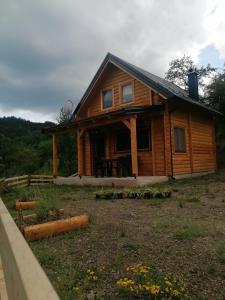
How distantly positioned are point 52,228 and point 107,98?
39.6 ft

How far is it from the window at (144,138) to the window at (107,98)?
2810 millimetres

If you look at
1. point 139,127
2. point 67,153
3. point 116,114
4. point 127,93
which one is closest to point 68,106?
point 67,153

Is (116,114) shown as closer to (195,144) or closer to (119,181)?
(119,181)

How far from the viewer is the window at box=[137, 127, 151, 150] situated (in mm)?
13620

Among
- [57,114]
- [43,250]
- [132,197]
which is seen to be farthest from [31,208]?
[57,114]

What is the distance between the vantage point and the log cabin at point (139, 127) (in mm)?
12664

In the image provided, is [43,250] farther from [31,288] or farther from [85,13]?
[85,13]

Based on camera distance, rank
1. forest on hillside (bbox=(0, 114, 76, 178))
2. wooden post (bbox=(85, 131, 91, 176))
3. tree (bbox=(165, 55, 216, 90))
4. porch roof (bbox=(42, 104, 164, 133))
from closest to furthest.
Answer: porch roof (bbox=(42, 104, 164, 133)) < wooden post (bbox=(85, 131, 91, 176)) < forest on hillside (bbox=(0, 114, 76, 178)) < tree (bbox=(165, 55, 216, 90))

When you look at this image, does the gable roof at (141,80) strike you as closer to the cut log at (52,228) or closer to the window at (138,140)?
the window at (138,140)

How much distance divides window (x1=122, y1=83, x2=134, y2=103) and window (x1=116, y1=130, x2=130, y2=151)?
1.58 m

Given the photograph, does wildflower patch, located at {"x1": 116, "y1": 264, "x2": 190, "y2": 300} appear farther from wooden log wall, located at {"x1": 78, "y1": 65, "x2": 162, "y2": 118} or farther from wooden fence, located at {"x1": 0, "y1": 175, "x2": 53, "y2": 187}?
wooden fence, located at {"x1": 0, "y1": 175, "x2": 53, "y2": 187}

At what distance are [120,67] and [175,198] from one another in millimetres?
8711

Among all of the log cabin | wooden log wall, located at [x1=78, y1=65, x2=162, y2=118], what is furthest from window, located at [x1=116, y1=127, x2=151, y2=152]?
wooden log wall, located at [x1=78, y1=65, x2=162, y2=118]

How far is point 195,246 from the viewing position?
13.0 ft
